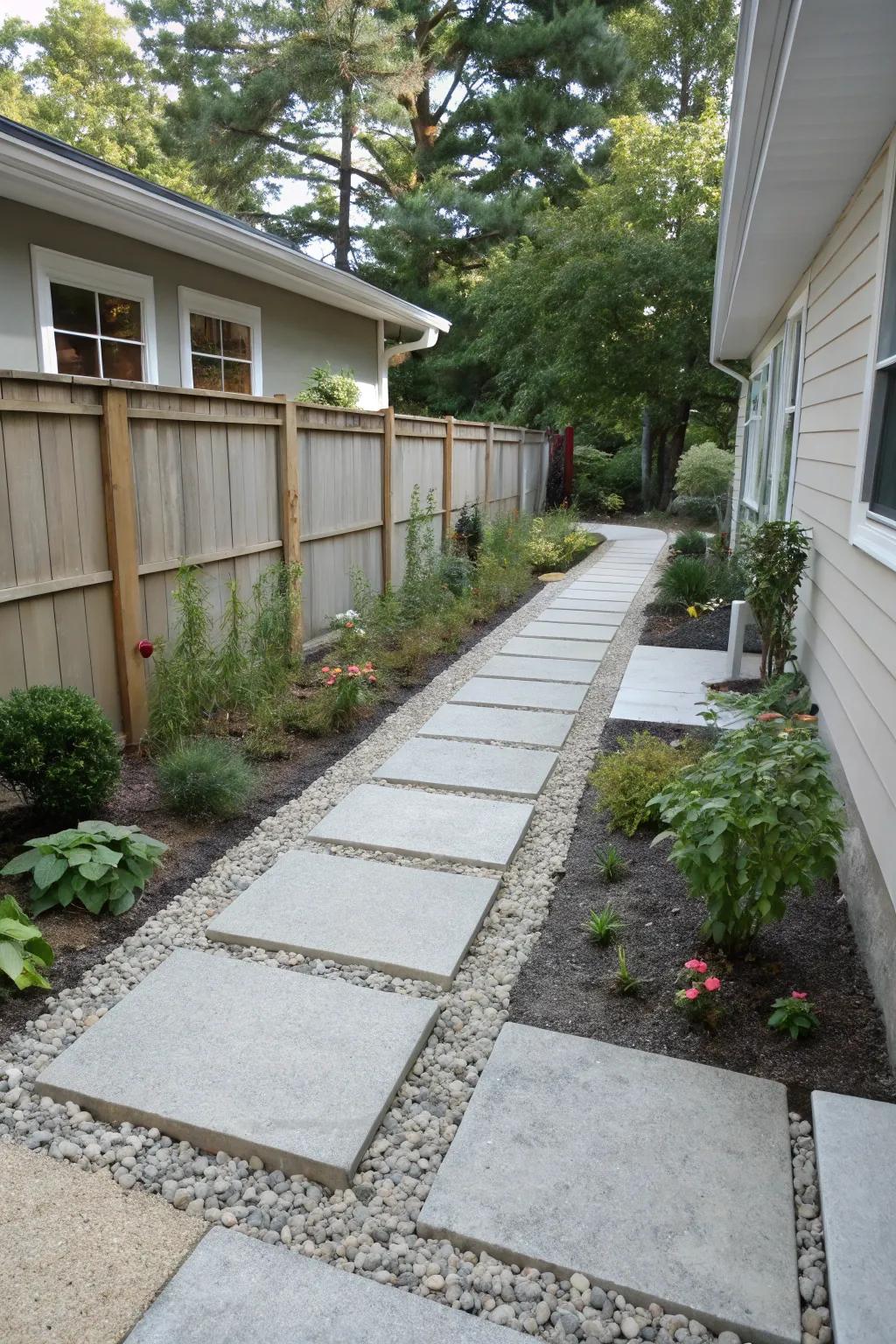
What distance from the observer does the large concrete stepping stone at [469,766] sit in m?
4.14

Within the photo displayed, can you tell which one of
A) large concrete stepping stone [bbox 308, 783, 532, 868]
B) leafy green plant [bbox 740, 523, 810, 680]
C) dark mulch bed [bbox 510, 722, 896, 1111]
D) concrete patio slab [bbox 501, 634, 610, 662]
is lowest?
dark mulch bed [bbox 510, 722, 896, 1111]

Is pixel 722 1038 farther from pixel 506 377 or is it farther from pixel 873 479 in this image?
pixel 506 377

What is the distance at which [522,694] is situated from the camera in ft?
18.7

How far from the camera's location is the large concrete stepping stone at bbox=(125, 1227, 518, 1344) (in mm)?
1550

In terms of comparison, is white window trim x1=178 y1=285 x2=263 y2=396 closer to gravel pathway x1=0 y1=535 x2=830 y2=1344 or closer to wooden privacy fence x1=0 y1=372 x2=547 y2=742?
wooden privacy fence x1=0 y1=372 x2=547 y2=742

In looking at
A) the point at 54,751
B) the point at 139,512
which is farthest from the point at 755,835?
the point at 139,512

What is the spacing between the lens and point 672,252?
15.5 meters

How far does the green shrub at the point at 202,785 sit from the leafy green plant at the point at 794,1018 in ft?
7.35

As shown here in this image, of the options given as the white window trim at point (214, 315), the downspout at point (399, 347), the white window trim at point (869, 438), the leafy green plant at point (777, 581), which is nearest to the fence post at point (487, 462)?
the downspout at point (399, 347)

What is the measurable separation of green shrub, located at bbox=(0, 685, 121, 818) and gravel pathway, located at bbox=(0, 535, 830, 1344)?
0.55 m

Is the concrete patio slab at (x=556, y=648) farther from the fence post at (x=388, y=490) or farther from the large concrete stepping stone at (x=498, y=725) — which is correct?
the large concrete stepping stone at (x=498, y=725)

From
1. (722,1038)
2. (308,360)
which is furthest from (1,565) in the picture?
(308,360)

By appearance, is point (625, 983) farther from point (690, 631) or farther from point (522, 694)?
point (690, 631)

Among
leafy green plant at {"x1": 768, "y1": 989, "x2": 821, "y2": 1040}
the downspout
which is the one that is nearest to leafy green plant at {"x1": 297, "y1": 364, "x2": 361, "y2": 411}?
the downspout
